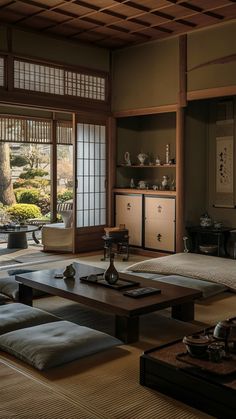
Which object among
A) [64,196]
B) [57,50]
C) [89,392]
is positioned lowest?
[89,392]

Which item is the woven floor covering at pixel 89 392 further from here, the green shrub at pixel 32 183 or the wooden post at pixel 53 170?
the green shrub at pixel 32 183

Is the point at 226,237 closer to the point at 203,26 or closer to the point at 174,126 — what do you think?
the point at 174,126

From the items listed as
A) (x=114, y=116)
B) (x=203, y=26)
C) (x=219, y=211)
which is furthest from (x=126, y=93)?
(x=219, y=211)

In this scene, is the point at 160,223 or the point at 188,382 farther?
the point at 160,223

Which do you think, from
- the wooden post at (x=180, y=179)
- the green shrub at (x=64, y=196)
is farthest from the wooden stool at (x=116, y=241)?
the green shrub at (x=64, y=196)

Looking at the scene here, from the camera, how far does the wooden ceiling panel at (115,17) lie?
565cm

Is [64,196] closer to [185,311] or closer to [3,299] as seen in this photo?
[3,299]

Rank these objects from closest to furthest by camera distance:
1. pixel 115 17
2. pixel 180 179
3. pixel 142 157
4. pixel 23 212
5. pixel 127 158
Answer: pixel 115 17, pixel 180 179, pixel 142 157, pixel 127 158, pixel 23 212

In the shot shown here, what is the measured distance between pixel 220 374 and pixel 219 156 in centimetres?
498

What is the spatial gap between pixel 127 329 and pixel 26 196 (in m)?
9.60

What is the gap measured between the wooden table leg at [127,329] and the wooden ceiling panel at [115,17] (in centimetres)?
370

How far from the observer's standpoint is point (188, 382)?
2.57 meters

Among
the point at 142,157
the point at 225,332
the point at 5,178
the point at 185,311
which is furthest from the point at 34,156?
the point at 225,332

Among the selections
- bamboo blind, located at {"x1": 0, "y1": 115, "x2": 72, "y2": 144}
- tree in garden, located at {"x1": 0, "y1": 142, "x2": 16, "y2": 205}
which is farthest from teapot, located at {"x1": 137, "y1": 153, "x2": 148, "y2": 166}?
tree in garden, located at {"x1": 0, "y1": 142, "x2": 16, "y2": 205}
